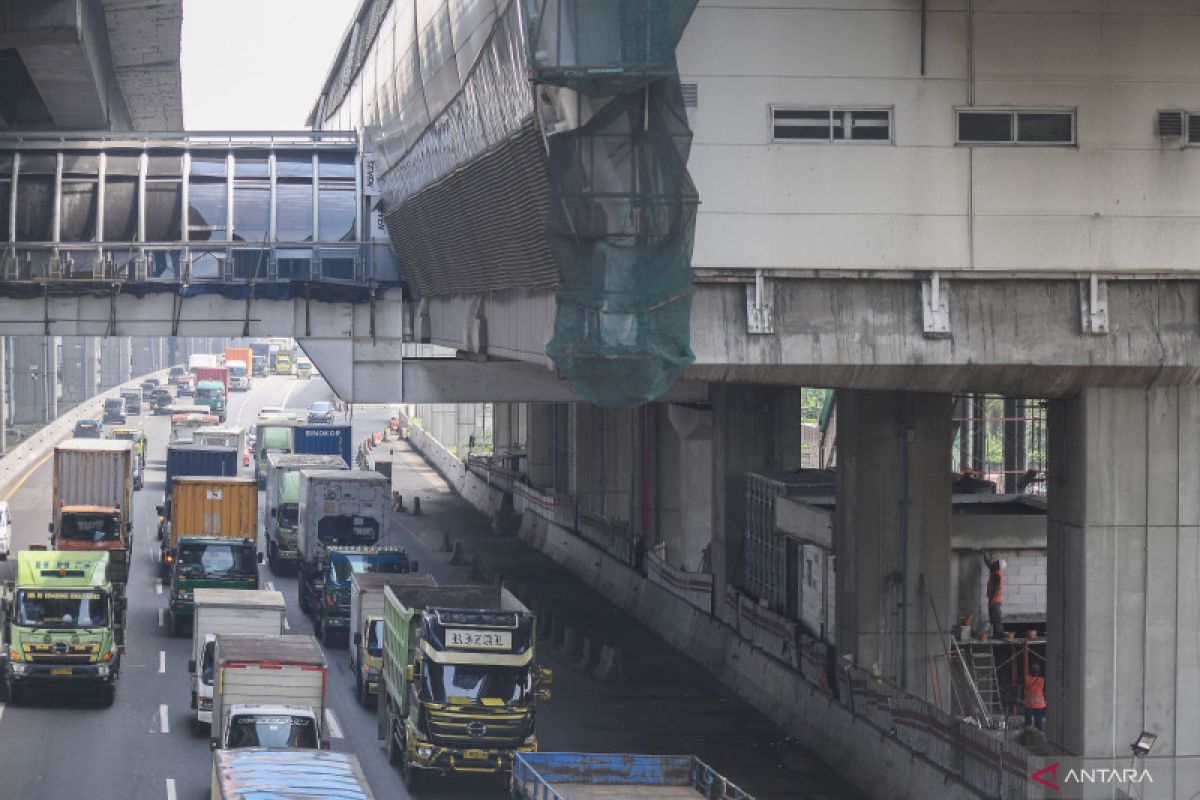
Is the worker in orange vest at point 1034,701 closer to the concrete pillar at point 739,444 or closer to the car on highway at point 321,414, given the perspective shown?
the concrete pillar at point 739,444

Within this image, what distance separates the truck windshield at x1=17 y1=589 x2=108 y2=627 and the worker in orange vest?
1699cm

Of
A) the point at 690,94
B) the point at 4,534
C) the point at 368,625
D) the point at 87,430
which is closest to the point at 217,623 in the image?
the point at 368,625

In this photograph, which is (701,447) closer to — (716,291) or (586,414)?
(586,414)

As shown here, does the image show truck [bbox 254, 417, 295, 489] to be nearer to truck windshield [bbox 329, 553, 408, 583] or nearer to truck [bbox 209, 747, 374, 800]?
truck windshield [bbox 329, 553, 408, 583]

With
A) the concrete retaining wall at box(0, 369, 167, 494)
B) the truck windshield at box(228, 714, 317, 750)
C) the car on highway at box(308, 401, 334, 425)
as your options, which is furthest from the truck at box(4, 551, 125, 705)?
the car on highway at box(308, 401, 334, 425)

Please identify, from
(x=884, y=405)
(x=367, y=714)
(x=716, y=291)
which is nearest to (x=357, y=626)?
(x=367, y=714)

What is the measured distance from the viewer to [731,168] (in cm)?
2425

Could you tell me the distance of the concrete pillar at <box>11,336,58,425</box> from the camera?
118m

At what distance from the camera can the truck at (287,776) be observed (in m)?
20.6

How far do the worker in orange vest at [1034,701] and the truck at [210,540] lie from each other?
1921 centimetres

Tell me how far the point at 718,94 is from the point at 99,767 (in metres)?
15.0

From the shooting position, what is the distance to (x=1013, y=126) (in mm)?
24188

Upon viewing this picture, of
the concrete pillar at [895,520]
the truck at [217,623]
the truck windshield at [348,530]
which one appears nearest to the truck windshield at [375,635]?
the truck at [217,623]

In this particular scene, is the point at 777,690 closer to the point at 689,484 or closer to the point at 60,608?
the point at 60,608
